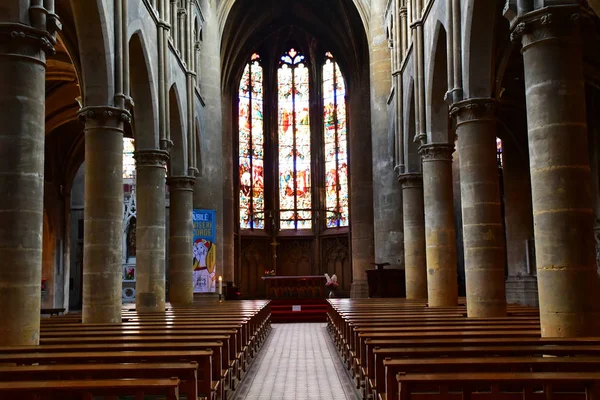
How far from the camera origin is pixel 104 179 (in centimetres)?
1420

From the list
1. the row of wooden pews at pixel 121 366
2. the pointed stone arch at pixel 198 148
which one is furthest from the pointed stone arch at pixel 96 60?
the pointed stone arch at pixel 198 148

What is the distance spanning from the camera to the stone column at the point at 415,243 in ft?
75.9

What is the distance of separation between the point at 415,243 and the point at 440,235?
15.2 ft

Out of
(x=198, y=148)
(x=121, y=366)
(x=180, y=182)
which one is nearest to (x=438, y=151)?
(x=180, y=182)

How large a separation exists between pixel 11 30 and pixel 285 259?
33280 millimetres

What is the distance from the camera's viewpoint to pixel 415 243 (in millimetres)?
23188

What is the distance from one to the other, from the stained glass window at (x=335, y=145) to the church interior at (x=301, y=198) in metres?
0.14

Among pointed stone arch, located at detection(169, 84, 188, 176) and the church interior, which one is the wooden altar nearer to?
the church interior

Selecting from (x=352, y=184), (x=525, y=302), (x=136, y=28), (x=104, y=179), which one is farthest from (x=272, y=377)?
(x=352, y=184)

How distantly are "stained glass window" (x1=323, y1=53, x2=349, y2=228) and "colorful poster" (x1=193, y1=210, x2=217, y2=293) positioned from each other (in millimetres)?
16461

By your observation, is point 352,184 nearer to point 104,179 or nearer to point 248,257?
point 248,257

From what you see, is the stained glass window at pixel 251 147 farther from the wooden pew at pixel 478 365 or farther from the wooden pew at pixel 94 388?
the wooden pew at pixel 94 388

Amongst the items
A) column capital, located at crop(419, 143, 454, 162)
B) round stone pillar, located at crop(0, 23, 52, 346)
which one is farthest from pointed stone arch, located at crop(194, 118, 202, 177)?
round stone pillar, located at crop(0, 23, 52, 346)

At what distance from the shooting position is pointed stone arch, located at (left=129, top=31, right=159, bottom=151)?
60.7 ft
